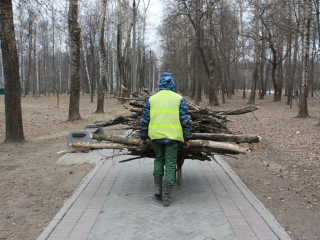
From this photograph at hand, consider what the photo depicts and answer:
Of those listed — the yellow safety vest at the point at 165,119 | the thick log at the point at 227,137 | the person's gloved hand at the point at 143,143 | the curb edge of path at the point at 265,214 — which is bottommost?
the curb edge of path at the point at 265,214

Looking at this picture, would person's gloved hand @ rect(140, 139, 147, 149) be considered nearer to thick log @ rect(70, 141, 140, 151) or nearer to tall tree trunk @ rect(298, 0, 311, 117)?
thick log @ rect(70, 141, 140, 151)

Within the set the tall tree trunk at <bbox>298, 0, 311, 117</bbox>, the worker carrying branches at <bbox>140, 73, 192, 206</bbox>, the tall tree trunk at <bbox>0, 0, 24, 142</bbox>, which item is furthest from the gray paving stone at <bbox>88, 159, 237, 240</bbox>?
the tall tree trunk at <bbox>298, 0, 311, 117</bbox>

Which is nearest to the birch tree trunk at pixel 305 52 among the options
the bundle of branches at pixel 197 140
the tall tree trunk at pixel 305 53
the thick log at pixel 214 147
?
the tall tree trunk at pixel 305 53

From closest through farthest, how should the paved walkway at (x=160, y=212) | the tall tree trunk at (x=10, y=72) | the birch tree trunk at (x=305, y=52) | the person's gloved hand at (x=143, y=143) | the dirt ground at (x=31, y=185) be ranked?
the paved walkway at (x=160, y=212)
the dirt ground at (x=31, y=185)
the person's gloved hand at (x=143, y=143)
the tall tree trunk at (x=10, y=72)
the birch tree trunk at (x=305, y=52)

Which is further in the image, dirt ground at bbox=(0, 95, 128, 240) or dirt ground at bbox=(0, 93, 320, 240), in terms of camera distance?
dirt ground at bbox=(0, 93, 320, 240)

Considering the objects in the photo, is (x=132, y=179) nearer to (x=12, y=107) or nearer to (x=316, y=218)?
(x=316, y=218)

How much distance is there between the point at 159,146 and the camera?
4.71 meters

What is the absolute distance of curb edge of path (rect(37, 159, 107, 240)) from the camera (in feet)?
12.1

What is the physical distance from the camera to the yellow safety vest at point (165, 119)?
4.53 m

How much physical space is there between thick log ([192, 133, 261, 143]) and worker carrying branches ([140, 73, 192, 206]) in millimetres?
400

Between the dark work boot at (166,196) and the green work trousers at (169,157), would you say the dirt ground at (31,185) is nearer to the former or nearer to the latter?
the dark work boot at (166,196)

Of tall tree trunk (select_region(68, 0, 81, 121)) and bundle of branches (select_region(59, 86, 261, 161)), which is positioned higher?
tall tree trunk (select_region(68, 0, 81, 121))

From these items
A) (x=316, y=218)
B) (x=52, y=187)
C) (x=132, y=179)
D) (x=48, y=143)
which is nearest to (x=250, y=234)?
(x=316, y=218)

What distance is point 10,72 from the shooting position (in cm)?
909
